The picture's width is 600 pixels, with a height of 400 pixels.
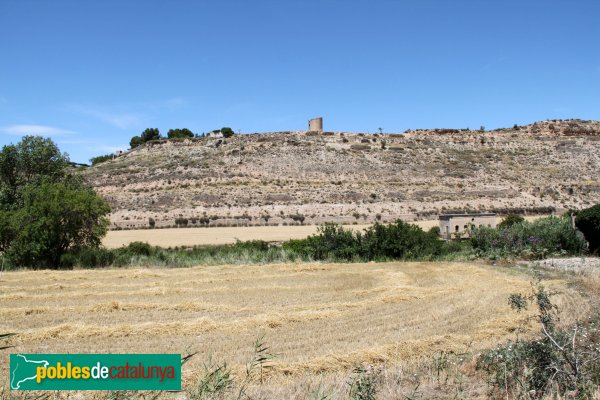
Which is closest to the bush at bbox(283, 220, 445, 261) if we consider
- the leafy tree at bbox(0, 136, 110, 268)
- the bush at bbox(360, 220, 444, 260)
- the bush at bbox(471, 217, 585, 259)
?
the bush at bbox(360, 220, 444, 260)

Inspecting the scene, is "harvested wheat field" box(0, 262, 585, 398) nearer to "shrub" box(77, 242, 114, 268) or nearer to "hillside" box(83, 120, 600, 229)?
"shrub" box(77, 242, 114, 268)

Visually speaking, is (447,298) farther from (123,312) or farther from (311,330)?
(123,312)

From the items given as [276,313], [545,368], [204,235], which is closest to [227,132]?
[204,235]

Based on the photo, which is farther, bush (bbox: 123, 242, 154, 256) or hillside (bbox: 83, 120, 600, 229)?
hillside (bbox: 83, 120, 600, 229)

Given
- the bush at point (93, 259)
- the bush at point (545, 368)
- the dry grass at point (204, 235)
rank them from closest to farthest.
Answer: the bush at point (545, 368)
the bush at point (93, 259)
the dry grass at point (204, 235)

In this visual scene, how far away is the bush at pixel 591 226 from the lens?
2494 cm

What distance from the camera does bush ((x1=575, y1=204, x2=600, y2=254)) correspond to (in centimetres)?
2494

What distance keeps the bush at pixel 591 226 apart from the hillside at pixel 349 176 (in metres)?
31.8

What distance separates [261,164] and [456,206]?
29432 mm

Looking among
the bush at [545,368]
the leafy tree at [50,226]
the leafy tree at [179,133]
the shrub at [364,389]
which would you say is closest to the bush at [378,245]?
the leafy tree at [50,226]

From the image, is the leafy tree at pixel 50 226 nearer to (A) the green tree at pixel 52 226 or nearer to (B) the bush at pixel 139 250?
(A) the green tree at pixel 52 226

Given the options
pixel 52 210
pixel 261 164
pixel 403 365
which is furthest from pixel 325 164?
pixel 403 365

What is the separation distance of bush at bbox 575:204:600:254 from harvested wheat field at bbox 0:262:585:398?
7180 mm

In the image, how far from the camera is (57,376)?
18.4 feet
